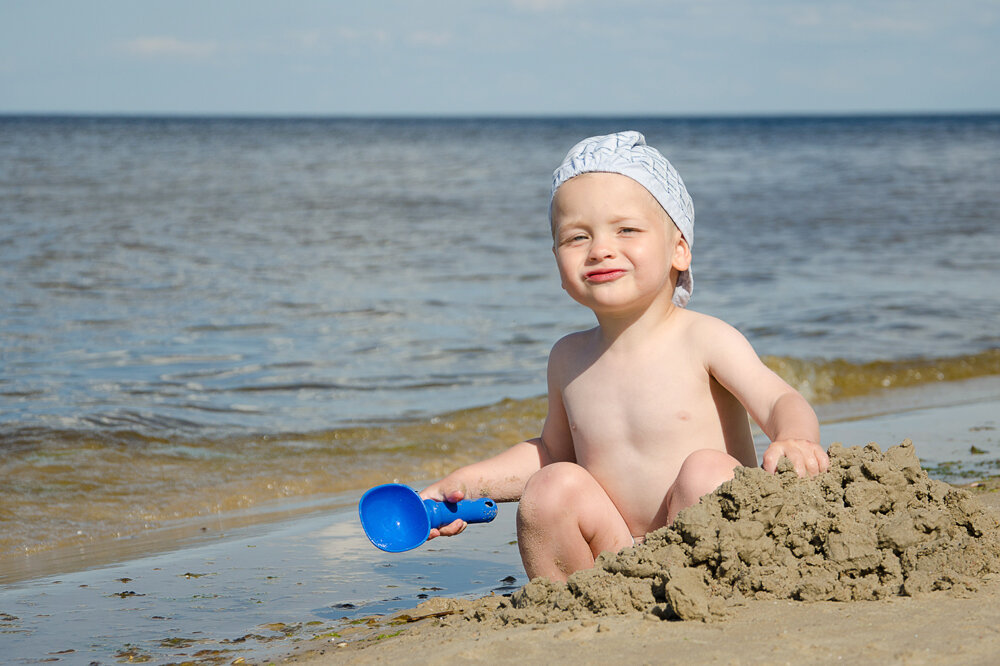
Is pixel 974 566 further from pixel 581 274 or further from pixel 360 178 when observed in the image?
pixel 360 178

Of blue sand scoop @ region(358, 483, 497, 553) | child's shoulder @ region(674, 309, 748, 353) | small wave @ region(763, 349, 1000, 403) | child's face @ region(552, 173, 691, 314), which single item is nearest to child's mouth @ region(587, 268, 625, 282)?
child's face @ region(552, 173, 691, 314)

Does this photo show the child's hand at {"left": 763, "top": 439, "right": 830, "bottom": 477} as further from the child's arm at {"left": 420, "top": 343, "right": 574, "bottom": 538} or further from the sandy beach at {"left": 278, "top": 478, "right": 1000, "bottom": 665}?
the child's arm at {"left": 420, "top": 343, "right": 574, "bottom": 538}

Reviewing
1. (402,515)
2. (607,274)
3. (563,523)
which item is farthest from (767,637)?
(402,515)

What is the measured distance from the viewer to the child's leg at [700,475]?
2.29m

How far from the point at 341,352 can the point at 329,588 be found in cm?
389

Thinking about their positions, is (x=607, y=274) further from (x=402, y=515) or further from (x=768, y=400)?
(x=402, y=515)

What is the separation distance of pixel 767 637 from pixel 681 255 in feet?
3.57

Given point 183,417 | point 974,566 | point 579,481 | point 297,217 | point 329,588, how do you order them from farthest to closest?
point 297,217 < point 183,417 < point 329,588 < point 579,481 < point 974,566

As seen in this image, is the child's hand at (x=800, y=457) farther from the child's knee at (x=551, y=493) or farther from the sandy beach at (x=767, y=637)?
the child's knee at (x=551, y=493)

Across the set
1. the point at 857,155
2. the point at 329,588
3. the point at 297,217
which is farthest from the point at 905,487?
the point at 857,155

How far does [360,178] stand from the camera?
24.0 metres

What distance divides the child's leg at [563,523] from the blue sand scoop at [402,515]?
0.24 meters

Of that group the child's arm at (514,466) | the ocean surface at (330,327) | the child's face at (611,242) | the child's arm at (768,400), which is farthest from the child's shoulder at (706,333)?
the ocean surface at (330,327)

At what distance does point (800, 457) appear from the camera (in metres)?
2.17
